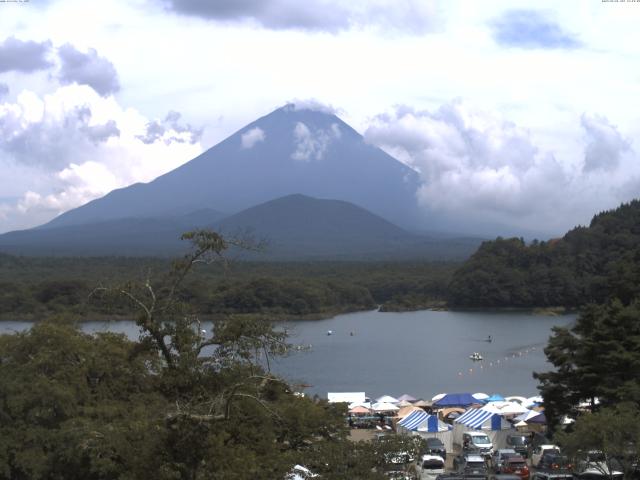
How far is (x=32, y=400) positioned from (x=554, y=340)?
8.59m

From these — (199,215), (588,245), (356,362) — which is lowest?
(356,362)

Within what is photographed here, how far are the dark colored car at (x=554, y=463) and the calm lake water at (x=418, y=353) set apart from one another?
7.10 m

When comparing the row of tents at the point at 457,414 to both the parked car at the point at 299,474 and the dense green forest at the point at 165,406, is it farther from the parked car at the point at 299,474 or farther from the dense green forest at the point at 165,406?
the parked car at the point at 299,474

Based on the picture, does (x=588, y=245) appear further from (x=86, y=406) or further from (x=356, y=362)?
(x=86, y=406)

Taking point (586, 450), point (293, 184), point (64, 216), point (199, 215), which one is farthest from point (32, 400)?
point (64, 216)

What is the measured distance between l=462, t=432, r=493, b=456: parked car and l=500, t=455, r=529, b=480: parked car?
6.21ft

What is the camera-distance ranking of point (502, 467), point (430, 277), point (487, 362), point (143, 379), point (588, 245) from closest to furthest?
point (143, 379), point (502, 467), point (487, 362), point (588, 245), point (430, 277)

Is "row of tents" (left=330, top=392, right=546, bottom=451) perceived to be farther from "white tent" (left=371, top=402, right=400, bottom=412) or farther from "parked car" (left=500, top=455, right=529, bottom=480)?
"parked car" (left=500, top=455, right=529, bottom=480)

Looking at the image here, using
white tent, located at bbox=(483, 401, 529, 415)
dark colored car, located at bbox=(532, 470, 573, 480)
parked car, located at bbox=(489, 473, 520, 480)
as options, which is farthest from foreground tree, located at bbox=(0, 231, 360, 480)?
white tent, located at bbox=(483, 401, 529, 415)

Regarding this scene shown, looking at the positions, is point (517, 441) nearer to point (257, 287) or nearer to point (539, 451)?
point (539, 451)

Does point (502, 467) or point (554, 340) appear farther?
point (554, 340)

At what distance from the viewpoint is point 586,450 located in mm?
9328

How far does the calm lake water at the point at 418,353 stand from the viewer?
86.0ft

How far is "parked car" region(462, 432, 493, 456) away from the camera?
13734 millimetres
